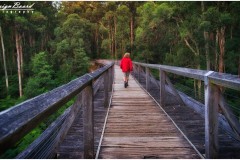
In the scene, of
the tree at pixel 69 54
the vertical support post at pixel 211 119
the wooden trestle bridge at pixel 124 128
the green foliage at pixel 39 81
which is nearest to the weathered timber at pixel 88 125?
the wooden trestle bridge at pixel 124 128

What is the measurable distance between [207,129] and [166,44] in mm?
38773

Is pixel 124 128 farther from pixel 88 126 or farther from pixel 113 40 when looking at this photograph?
pixel 113 40

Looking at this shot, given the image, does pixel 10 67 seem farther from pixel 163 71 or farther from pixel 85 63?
pixel 163 71

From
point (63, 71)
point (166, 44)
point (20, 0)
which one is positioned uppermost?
point (20, 0)

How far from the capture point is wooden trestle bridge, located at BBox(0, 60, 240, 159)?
1.62m

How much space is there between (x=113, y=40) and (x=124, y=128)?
219 feet

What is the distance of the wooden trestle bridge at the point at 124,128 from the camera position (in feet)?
5.31

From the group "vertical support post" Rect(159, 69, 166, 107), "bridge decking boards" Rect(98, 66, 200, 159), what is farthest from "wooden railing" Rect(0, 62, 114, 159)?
"vertical support post" Rect(159, 69, 166, 107)

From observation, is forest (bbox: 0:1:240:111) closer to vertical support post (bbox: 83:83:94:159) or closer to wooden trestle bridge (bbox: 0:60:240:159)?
wooden trestle bridge (bbox: 0:60:240:159)

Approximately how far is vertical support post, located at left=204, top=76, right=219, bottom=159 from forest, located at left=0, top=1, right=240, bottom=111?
1840cm

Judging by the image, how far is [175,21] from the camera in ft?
92.8

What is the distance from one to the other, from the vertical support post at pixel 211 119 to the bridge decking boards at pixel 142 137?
339mm

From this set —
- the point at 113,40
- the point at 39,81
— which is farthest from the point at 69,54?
the point at 113,40

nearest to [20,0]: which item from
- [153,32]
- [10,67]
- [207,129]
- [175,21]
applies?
[10,67]
